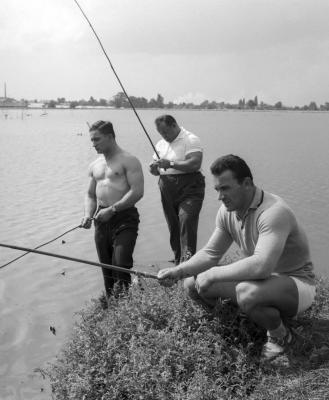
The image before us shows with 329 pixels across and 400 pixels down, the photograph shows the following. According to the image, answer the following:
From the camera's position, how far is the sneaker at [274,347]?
3.94 meters

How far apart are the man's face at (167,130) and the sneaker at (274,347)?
3.54m

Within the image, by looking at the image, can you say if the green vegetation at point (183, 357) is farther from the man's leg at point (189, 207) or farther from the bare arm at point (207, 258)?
the man's leg at point (189, 207)

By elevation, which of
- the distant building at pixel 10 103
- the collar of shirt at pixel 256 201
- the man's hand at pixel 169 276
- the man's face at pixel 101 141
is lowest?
the distant building at pixel 10 103

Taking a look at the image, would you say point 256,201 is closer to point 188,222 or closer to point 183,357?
point 183,357

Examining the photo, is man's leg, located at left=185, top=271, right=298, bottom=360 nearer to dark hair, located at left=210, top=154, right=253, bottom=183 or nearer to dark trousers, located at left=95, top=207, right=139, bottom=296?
dark hair, located at left=210, top=154, right=253, bottom=183

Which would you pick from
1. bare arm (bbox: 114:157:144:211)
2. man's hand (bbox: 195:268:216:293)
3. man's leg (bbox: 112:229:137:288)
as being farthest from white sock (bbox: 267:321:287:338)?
bare arm (bbox: 114:157:144:211)

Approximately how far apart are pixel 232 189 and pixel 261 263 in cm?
61

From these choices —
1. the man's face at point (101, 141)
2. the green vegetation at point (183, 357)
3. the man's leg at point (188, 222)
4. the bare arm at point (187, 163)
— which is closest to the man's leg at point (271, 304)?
the green vegetation at point (183, 357)

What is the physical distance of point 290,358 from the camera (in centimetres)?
392

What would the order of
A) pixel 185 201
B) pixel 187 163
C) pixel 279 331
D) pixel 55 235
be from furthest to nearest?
pixel 55 235, pixel 185 201, pixel 187 163, pixel 279 331

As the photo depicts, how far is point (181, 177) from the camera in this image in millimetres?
6852

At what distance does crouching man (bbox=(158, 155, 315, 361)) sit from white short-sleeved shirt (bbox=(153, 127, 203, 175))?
8.43ft

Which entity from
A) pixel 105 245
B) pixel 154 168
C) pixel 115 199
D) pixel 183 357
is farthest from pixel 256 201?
pixel 154 168

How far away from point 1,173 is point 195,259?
15.3 meters
